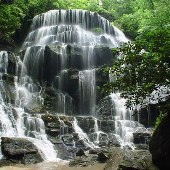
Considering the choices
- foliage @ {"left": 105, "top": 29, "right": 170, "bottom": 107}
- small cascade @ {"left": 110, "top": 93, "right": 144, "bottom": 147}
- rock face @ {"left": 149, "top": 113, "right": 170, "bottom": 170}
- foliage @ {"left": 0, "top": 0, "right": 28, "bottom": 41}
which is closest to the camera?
foliage @ {"left": 105, "top": 29, "right": 170, "bottom": 107}

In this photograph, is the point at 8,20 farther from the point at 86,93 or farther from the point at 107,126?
the point at 107,126

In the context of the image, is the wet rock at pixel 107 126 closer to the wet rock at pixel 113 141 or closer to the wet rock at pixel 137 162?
the wet rock at pixel 113 141

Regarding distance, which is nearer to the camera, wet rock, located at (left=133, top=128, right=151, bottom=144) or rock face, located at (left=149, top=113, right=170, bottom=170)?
rock face, located at (left=149, top=113, right=170, bottom=170)

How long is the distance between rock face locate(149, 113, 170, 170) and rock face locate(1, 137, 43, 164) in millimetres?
6613

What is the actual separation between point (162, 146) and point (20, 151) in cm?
770

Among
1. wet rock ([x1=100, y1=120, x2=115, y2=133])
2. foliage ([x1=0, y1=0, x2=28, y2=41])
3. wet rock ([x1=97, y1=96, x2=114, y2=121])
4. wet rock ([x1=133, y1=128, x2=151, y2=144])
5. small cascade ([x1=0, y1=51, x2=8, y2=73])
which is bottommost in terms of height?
wet rock ([x1=133, y1=128, x2=151, y2=144])

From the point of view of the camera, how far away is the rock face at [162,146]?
28.1 feet

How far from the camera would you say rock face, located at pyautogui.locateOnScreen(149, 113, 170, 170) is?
857 centimetres

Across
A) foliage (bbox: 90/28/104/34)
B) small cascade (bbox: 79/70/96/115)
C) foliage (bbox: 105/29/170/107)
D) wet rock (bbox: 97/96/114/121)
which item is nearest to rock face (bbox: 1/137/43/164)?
foliage (bbox: 105/29/170/107)

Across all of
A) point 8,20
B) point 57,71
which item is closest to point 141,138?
point 57,71

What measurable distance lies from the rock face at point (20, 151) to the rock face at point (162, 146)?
260 inches

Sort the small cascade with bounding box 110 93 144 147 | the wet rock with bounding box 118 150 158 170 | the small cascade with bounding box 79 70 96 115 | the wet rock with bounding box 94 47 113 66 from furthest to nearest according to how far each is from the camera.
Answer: the wet rock with bounding box 94 47 113 66 → the small cascade with bounding box 79 70 96 115 → the small cascade with bounding box 110 93 144 147 → the wet rock with bounding box 118 150 158 170

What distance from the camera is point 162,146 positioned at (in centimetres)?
875

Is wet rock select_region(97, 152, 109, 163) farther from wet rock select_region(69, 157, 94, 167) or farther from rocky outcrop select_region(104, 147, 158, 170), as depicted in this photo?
rocky outcrop select_region(104, 147, 158, 170)
